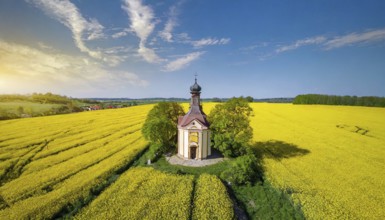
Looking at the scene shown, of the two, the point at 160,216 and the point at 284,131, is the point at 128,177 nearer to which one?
the point at 160,216

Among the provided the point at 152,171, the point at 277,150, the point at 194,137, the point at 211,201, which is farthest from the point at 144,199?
the point at 277,150

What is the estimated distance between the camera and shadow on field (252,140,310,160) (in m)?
36.5

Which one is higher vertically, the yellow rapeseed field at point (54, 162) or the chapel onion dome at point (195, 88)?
the chapel onion dome at point (195, 88)

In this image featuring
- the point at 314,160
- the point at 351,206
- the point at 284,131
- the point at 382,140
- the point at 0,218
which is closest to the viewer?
the point at 0,218

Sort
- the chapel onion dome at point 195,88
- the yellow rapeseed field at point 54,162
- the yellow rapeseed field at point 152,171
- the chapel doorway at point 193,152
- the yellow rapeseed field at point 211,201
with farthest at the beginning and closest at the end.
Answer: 1. the chapel onion dome at point 195,88
2. the chapel doorway at point 193,152
3. the yellow rapeseed field at point 54,162
4. the yellow rapeseed field at point 152,171
5. the yellow rapeseed field at point 211,201

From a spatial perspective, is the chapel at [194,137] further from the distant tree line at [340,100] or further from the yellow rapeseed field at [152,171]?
the distant tree line at [340,100]

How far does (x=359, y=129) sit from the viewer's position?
54.5 m

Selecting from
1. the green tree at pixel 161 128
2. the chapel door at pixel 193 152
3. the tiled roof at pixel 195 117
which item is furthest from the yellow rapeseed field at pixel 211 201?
the green tree at pixel 161 128

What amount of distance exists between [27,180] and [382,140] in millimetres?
58507

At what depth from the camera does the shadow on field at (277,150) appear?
36.5 m

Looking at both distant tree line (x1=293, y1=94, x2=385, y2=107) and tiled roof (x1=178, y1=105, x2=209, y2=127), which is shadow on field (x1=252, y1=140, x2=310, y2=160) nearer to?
tiled roof (x1=178, y1=105, x2=209, y2=127)

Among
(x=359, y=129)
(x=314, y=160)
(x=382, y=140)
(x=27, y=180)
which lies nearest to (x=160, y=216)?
(x=27, y=180)

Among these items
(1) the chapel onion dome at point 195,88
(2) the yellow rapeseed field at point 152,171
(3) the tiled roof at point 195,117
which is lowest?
(2) the yellow rapeseed field at point 152,171

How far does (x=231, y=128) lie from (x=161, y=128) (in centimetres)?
1146
